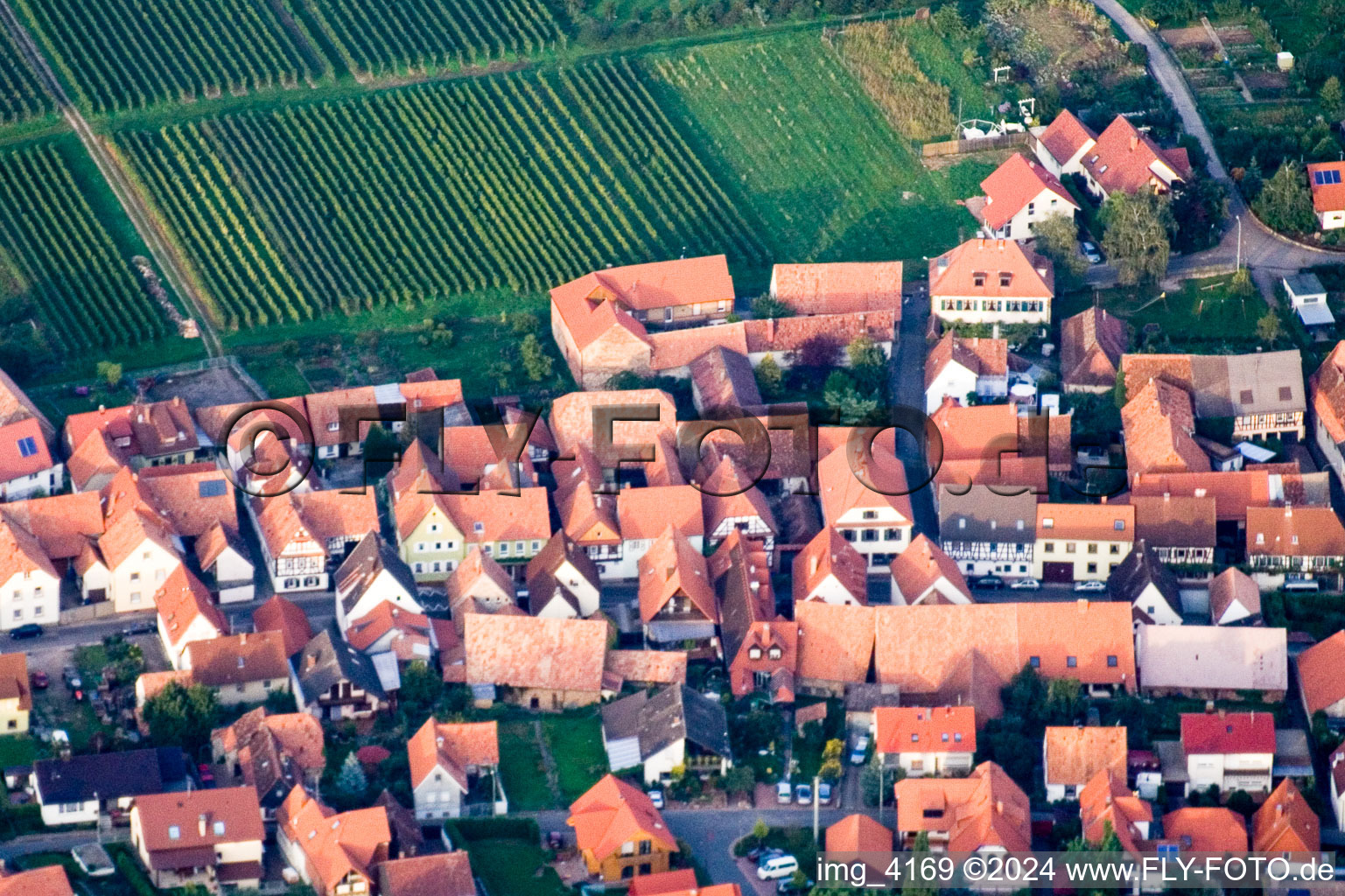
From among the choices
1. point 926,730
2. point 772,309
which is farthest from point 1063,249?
point 926,730

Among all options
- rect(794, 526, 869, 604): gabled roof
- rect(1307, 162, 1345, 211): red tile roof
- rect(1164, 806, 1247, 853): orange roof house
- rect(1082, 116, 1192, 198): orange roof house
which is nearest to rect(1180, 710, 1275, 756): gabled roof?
rect(1164, 806, 1247, 853): orange roof house

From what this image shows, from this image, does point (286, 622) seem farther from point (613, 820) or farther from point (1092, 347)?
point (1092, 347)

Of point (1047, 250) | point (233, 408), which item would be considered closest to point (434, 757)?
point (233, 408)

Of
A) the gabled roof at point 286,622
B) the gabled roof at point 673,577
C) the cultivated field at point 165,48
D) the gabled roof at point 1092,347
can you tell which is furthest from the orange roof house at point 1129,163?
the gabled roof at point 286,622

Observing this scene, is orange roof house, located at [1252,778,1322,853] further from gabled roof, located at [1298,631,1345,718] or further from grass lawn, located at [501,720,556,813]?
grass lawn, located at [501,720,556,813]

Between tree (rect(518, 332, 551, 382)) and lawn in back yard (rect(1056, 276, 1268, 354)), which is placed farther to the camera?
lawn in back yard (rect(1056, 276, 1268, 354))
